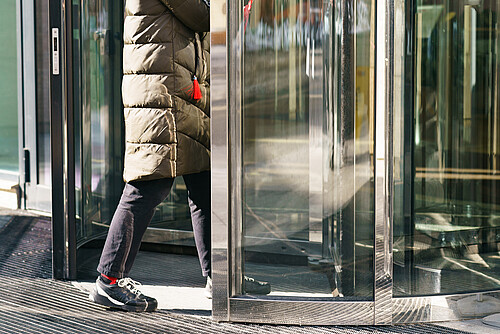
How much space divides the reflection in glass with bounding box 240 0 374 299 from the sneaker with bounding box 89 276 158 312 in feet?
1.29

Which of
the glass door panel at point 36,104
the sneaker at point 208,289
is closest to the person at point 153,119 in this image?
the sneaker at point 208,289

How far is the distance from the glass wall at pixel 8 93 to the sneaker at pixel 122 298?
2773 millimetres

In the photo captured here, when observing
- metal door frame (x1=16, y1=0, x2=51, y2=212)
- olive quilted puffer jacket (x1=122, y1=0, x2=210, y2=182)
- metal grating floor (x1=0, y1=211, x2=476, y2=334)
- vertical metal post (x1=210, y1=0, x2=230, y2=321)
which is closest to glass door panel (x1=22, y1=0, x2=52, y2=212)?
metal door frame (x1=16, y1=0, x2=51, y2=212)

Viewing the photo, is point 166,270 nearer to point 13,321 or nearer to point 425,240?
point 13,321

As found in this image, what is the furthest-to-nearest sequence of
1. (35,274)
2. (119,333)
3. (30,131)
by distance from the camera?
(30,131) → (35,274) → (119,333)

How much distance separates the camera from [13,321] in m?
2.41

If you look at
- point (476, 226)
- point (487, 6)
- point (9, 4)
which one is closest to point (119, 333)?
point (476, 226)

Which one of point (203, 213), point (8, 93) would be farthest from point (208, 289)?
point (8, 93)

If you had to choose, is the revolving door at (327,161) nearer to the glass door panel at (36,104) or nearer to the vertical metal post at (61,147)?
the vertical metal post at (61,147)

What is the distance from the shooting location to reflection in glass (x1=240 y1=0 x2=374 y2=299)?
93.4 inches

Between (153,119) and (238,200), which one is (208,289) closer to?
(238,200)

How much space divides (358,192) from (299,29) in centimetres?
59

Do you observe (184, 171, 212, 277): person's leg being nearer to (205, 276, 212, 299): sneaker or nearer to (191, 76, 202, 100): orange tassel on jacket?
(205, 276, 212, 299): sneaker

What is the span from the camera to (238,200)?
94.7 inches
